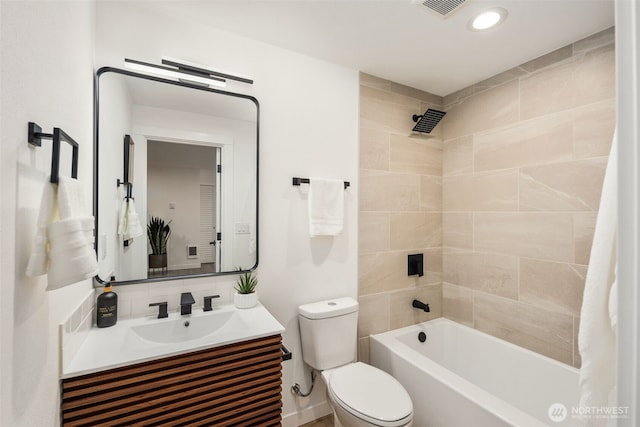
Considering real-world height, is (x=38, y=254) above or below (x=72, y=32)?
below

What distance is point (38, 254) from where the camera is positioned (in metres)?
0.72

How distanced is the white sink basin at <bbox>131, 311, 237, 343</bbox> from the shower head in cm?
193

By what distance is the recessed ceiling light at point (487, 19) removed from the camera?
1529 millimetres

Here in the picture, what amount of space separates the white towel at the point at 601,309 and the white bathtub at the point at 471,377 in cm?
88

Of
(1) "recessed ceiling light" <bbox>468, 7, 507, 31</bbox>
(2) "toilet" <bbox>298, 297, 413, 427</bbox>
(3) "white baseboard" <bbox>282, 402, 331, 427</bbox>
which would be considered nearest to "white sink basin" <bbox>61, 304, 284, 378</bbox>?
(2) "toilet" <bbox>298, 297, 413, 427</bbox>

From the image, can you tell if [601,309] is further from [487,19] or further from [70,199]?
[487,19]

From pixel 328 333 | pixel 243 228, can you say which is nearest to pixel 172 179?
pixel 243 228

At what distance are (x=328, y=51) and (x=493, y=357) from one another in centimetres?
241

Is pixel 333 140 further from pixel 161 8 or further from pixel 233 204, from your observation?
pixel 161 8

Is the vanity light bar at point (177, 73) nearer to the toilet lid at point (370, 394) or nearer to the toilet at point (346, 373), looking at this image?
the toilet at point (346, 373)

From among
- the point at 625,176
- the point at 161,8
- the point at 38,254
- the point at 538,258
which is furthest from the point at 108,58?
the point at 538,258

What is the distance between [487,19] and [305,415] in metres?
2.60

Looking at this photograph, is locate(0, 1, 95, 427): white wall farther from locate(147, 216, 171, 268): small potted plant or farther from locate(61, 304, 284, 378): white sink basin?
locate(147, 216, 171, 268): small potted plant

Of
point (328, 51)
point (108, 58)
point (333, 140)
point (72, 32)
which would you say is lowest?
point (333, 140)
